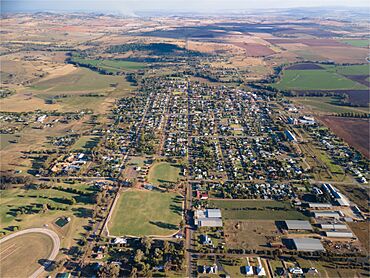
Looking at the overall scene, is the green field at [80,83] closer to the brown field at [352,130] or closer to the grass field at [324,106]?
the grass field at [324,106]

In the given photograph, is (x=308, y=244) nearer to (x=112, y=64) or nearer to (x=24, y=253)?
(x=24, y=253)

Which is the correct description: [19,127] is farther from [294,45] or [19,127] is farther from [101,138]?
[294,45]

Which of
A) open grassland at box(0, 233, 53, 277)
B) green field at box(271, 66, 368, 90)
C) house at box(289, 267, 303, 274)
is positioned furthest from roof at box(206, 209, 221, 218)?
green field at box(271, 66, 368, 90)

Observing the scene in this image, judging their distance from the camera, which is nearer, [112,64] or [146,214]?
[146,214]

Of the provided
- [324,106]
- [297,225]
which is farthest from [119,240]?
[324,106]

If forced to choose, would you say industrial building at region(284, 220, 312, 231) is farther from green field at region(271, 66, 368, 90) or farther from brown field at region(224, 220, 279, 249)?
green field at region(271, 66, 368, 90)
